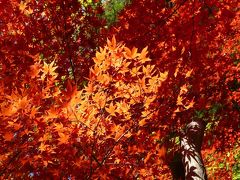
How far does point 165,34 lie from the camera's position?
768 cm

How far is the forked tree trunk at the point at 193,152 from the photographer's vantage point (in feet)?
14.3

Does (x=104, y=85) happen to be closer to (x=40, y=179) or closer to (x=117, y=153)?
(x=117, y=153)

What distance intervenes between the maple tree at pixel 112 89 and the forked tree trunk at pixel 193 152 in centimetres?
4

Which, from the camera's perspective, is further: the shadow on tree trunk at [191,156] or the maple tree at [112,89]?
the shadow on tree trunk at [191,156]

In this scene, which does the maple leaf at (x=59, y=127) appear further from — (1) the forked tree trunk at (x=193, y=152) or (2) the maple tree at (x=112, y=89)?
(1) the forked tree trunk at (x=193, y=152)

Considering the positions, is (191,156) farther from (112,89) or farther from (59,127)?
(59,127)

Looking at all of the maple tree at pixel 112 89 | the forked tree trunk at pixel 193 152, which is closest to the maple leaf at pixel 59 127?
the maple tree at pixel 112 89

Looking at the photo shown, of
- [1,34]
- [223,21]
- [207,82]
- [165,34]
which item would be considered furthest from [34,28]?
[223,21]

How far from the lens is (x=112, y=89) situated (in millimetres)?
3363

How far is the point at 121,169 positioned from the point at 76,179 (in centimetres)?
89

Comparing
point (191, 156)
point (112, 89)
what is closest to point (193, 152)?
point (191, 156)

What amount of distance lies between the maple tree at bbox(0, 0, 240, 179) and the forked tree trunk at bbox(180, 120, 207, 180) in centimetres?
4

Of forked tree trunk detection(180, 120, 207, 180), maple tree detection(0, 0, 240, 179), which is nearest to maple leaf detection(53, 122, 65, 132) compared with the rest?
maple tree detection(0, 0, 240, 179)

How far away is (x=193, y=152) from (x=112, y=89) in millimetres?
2222
